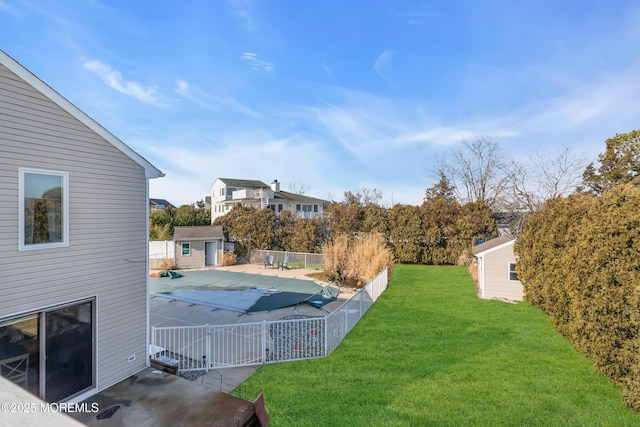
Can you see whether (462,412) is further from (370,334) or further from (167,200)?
(167,200)

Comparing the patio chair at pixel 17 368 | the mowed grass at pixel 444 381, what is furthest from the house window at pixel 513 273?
the patio chair at pixel 17 368

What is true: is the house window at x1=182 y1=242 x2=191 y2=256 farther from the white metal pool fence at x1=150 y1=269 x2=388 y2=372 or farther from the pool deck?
the pool deck

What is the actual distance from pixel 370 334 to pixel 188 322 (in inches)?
213

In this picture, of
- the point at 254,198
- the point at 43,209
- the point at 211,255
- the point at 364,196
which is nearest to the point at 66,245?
the point at 43,209

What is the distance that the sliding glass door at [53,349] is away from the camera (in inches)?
179

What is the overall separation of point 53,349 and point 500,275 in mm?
14062

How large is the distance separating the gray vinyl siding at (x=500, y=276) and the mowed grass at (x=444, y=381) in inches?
105

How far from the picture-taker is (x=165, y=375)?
6.13m

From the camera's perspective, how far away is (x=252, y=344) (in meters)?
7.75

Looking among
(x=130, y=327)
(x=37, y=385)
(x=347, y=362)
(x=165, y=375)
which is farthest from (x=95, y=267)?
(x=347, y=362)

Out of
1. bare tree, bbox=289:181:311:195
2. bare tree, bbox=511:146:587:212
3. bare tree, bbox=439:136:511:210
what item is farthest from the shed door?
bare tree, bbox=289:181:311:195

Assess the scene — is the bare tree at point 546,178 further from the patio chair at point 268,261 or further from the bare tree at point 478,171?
the patio chair at point 268,261

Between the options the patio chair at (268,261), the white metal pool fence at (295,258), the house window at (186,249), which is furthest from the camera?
the white metal pool fence at (295,258)

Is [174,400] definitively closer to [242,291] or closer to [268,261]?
[242,291]
